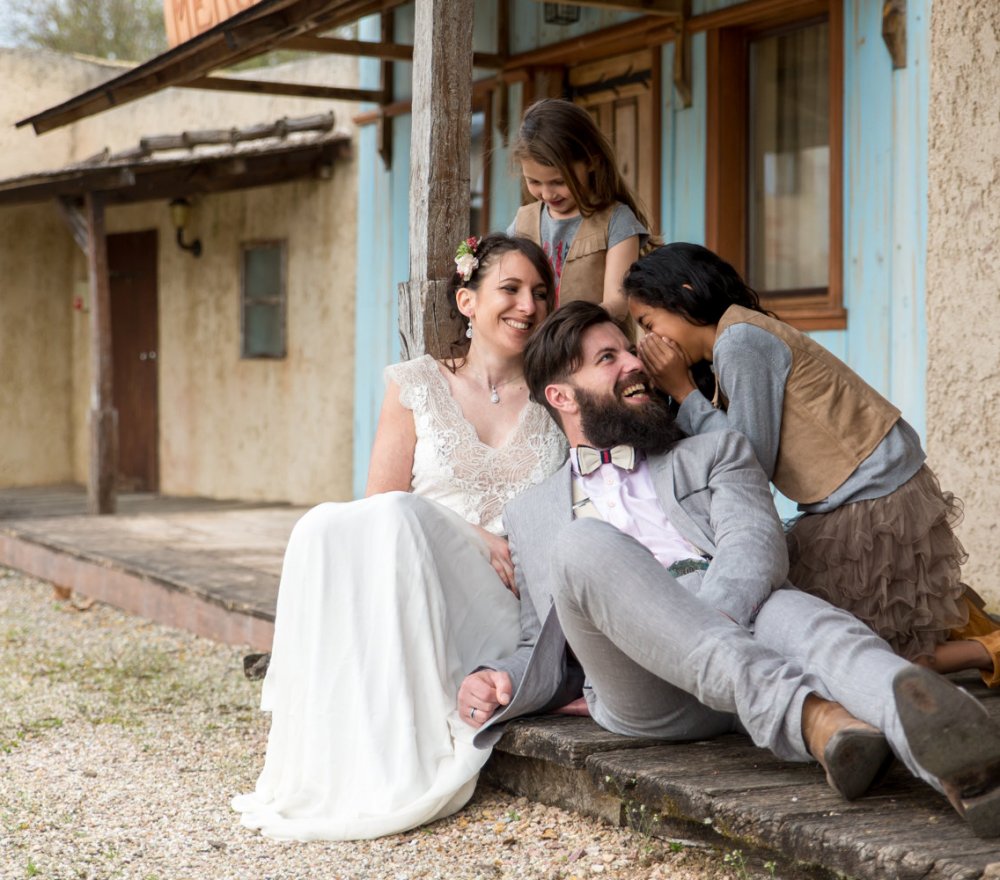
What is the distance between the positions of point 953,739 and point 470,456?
1.80 metres

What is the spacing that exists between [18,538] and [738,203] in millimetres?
4828

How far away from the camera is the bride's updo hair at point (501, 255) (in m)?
3.98

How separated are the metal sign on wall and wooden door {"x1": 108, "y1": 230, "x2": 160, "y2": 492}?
20.6ft

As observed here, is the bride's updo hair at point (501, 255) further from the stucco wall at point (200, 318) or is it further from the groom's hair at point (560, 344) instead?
the stucco wall at point (200, 318)

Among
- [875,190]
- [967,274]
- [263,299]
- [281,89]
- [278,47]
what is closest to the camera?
[967,274]

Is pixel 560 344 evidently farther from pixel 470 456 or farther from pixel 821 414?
pixel 821 414

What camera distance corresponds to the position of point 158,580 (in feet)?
22.5

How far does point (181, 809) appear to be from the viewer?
3766 millimetres

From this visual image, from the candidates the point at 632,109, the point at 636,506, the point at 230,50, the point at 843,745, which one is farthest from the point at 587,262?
the point at 632,109

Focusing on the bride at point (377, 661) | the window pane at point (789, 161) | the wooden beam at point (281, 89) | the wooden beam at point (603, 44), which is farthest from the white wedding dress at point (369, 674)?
the wooden beam at point (281, 89)

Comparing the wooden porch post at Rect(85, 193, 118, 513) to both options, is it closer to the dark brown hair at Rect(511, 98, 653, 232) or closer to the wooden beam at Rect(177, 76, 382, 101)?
the wooden beam at Rect(177, 76, 382, 101)

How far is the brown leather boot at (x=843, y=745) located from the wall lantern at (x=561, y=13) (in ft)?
18.5

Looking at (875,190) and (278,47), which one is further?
(278,47)

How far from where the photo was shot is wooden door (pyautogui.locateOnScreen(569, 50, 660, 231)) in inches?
283
